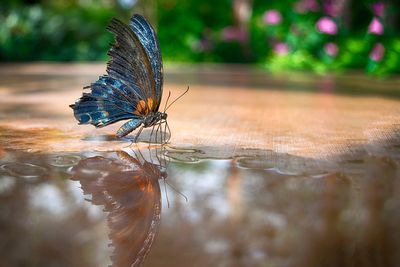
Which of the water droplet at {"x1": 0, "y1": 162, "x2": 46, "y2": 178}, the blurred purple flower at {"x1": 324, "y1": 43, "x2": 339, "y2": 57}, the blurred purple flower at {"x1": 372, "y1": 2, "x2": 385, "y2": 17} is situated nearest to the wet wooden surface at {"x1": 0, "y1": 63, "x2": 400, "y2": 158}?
the water droplet at {"x1": 0, "y1": 162, "x2": 46, "y2": 178}

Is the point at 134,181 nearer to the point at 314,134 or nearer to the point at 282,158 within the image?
the point at 282,158

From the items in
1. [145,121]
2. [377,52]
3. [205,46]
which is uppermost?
[145,121]

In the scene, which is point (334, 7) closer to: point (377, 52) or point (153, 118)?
point (377, 52)

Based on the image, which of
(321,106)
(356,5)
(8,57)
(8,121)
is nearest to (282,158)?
(8,121)

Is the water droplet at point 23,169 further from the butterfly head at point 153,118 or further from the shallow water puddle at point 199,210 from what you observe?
the butterfly head at point 153,118

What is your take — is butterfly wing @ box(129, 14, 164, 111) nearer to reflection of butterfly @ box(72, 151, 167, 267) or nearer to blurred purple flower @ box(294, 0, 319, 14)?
reflection of butterfly @ box(72, 151, 167, 267)

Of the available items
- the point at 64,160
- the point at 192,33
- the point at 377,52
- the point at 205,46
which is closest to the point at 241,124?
the point at 64,160

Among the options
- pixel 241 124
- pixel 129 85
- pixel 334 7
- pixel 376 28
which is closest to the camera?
pixel 129 85
